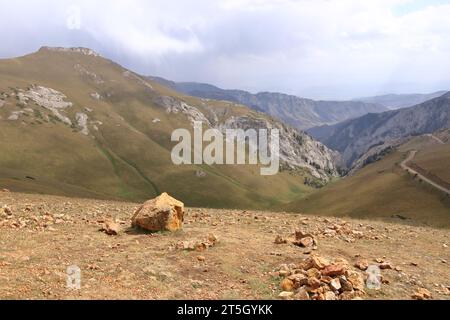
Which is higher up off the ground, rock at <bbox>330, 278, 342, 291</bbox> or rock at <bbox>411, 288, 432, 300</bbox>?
rock at <bbox>330, 278, 342, 291</bbox>

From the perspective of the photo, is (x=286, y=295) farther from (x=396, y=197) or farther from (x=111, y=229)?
(x=396, y=197)

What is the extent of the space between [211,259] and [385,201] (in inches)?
4650

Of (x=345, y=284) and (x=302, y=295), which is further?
(x=345, y=284)

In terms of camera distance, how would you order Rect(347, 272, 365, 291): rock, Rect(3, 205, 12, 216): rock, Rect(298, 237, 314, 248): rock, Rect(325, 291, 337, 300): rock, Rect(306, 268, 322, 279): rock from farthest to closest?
Rect(3, 205, 12, 216): rock
Rect(298, 237, 314, 248): rock
Rect(306, 268, 322, 279): rock
Rect(347, 272, 365, 291): rock
Rect(325, 291, 337, 300): rock

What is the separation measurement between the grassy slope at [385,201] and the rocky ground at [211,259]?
7599cm

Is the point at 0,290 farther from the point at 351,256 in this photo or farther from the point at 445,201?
the point at 445,201

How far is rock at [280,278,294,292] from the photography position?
17422mm

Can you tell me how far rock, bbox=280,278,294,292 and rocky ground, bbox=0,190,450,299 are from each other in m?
0.04

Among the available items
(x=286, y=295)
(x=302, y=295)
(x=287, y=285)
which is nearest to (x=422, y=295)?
(x=302, y=295)

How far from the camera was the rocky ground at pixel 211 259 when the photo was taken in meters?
17.1

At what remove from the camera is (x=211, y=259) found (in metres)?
20.8

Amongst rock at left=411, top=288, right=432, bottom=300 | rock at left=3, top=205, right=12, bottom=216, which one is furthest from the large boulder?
rock at left=411, top=288, right=432, bottom=300

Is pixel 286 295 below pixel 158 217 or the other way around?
below

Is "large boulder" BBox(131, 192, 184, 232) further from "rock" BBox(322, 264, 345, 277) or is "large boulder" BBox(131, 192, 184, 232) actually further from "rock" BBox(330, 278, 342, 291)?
"rock" BBox(330, 278, 342, 291)
